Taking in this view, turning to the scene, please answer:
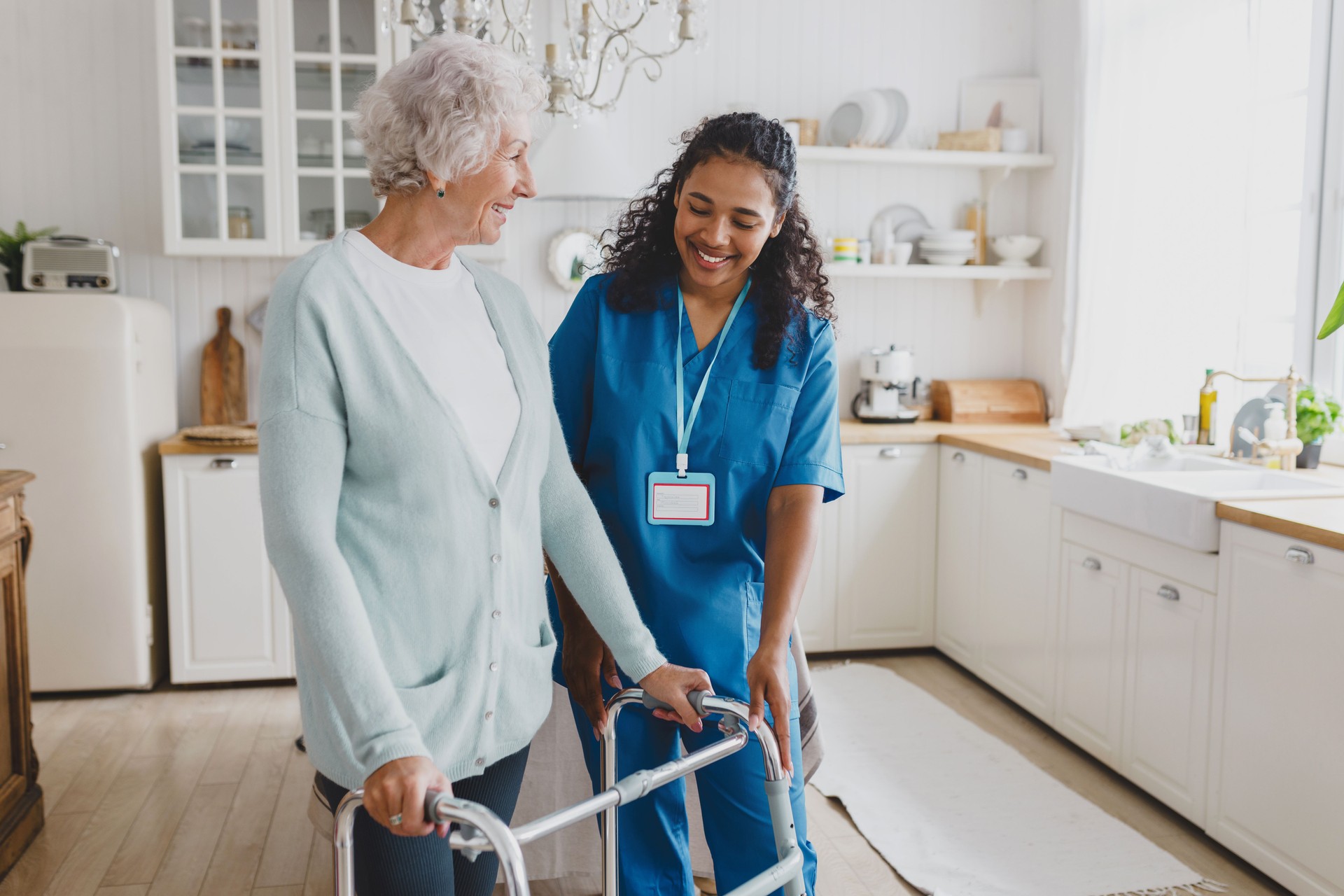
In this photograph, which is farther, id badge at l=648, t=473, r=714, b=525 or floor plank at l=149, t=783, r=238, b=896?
floor plank at l=149, t=783, r=238, b=896

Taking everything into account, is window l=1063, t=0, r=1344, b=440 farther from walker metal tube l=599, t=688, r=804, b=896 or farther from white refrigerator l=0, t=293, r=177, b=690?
white refrigerator l=0, t=293, r=177, b=690

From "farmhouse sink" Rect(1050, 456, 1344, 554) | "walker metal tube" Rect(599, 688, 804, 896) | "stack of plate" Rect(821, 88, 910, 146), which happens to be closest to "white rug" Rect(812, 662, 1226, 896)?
"farmhouse sink" Rect(1050, 456, 1344, 554)

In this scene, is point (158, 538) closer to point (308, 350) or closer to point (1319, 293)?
point (308, 350)

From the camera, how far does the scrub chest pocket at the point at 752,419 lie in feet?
5.13

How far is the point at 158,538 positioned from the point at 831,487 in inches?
112

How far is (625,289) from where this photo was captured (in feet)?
5.20

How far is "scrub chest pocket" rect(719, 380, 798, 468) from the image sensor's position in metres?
1.56

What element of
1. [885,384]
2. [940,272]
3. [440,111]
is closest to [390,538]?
[440,111]

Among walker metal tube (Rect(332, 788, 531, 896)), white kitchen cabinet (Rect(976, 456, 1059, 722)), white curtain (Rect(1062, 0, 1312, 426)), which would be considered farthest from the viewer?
white curtain (Rect(1062, 0, 1312, 426))

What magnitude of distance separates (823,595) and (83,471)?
2.52 metres

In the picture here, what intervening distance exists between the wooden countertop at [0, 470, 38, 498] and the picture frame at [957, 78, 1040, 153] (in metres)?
3.58

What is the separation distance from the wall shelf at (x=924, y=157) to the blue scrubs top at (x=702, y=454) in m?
2.60

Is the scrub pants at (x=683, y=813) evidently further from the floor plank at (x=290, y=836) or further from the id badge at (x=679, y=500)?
the floor plank at (x=290, y=836)

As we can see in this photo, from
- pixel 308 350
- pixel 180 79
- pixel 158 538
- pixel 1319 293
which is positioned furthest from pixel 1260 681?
pixel 180 79
